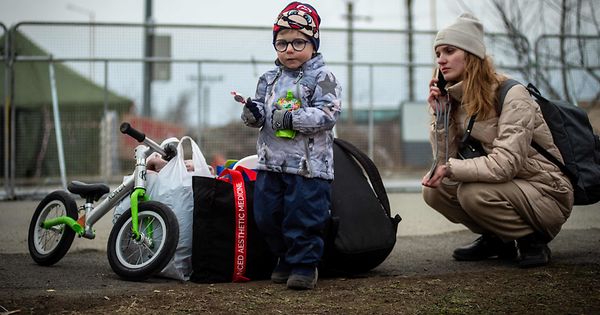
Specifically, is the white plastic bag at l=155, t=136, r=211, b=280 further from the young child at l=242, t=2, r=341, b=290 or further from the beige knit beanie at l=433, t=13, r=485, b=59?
the beige knit beanie at l=433, t=13, r=485, b=59

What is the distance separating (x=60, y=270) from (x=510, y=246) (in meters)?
2.81

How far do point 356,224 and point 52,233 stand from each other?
6.38ft

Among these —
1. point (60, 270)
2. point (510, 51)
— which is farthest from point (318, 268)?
point (510, 51)

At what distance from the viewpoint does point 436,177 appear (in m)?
4.32

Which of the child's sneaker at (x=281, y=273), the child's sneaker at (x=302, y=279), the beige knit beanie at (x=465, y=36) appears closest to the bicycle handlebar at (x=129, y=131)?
the child's sneaker at (x=281, y=273)

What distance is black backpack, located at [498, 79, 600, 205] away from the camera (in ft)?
14.7

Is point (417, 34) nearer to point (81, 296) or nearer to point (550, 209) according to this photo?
point (550, 209)

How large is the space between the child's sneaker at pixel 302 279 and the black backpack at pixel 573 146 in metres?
1.47

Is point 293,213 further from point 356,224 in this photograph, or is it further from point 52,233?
point 52,233

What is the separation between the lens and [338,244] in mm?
4238

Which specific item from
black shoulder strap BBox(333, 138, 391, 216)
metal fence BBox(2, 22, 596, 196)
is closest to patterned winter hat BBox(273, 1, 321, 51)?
black shoulder strap BBox(333, 138, 391, 216)

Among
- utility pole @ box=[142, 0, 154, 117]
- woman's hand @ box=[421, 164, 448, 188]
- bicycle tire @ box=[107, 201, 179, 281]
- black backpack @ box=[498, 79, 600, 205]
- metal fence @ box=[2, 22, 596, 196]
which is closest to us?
bicycle tire @ box=[107, 201, 179, 281]

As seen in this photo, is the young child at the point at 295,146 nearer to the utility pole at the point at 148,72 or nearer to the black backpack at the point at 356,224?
the black backpack at the point at 356,224

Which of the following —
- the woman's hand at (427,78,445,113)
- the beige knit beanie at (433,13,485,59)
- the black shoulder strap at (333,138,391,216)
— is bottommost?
the black shoulder strap at (333,138,391,216)
